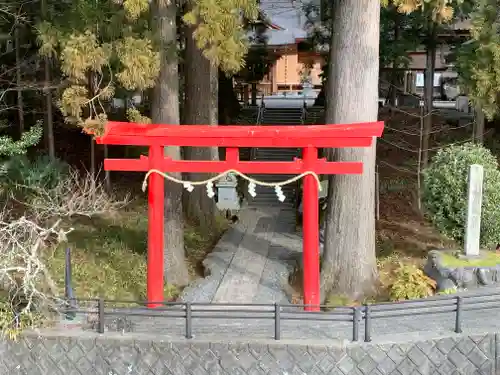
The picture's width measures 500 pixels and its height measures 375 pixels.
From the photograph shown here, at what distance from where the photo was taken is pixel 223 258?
12.5 meters

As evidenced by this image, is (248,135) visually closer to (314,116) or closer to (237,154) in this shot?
(237,154)

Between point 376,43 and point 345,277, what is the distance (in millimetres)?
3999

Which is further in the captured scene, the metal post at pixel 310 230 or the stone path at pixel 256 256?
the stone path at pixel 256 256

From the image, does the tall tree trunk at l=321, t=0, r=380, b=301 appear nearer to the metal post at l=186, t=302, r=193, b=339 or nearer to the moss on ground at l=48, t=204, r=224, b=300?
the moss on ground at l=48, t=204, r=224, b=300

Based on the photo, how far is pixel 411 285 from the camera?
9.95 meters

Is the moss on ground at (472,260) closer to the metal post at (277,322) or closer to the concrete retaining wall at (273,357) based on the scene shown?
the concrete retaining wall at (273,357)

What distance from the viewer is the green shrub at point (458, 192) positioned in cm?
1048

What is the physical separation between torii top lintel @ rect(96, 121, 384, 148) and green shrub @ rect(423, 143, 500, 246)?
2532 millimetres

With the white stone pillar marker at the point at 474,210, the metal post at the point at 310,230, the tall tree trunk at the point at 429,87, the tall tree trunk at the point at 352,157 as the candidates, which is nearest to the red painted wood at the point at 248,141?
the metal post at the point at 310,230

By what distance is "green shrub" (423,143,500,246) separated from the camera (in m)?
10.5

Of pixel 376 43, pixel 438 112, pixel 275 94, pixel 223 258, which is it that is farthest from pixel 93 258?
pixel 275 94

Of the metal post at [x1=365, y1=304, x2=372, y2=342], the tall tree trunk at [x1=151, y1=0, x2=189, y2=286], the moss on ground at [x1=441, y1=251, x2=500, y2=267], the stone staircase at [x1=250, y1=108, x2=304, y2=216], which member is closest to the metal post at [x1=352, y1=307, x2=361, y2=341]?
the metal post at [x1=365, y1=304, x2=372, y2=342]

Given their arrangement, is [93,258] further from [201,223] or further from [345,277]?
[345,277]

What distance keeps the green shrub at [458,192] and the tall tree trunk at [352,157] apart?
4.38 feet
